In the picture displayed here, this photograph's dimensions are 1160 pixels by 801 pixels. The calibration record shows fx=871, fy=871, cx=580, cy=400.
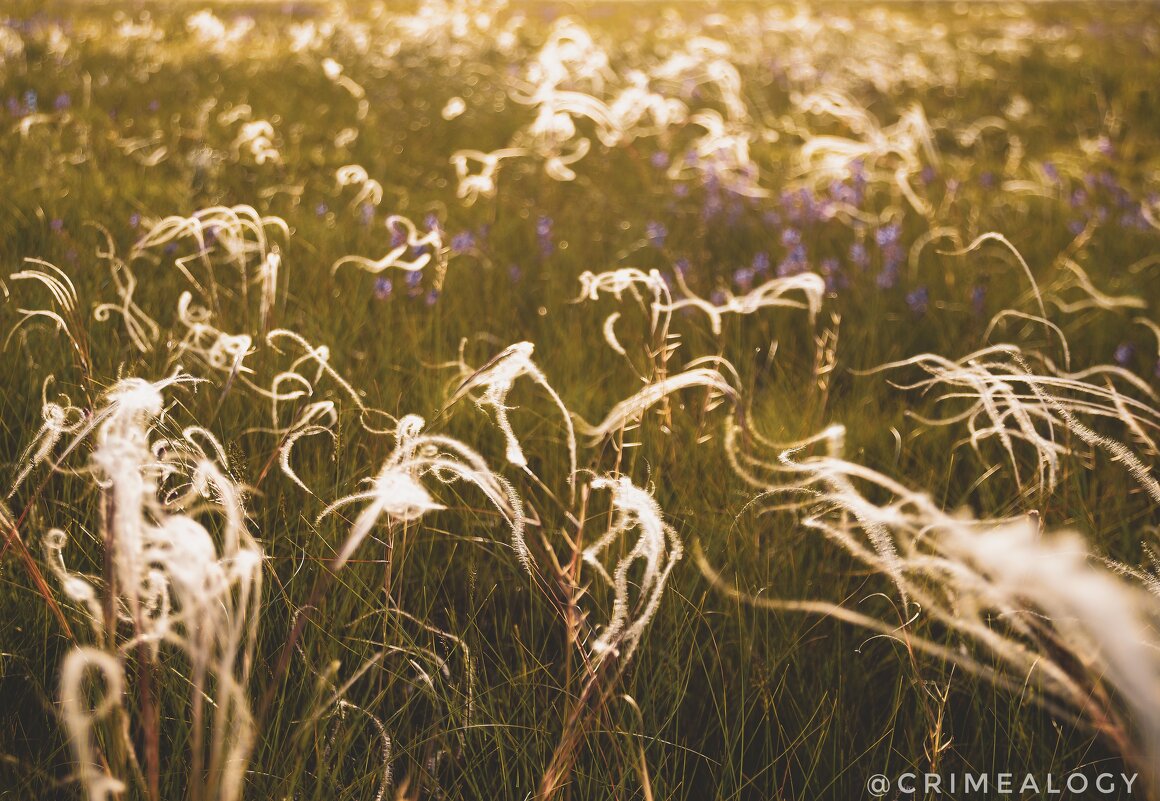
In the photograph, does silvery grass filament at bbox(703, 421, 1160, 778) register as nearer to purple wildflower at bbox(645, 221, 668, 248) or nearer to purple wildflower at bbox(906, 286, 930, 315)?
purple wildflower at bbox(906, 286, 930, 315)

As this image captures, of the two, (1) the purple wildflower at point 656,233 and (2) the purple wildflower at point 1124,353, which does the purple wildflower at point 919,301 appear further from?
(1) the purple wildflower at point 656,233

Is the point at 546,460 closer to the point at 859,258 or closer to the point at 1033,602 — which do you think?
the point at 1033,602

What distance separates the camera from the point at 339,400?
181 centimetres

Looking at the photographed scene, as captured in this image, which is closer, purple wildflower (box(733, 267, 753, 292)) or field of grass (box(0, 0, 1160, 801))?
field of grass (box(0, 0, 1160, 801))

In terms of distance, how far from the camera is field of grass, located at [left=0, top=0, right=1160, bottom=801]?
→ 3.38 feet

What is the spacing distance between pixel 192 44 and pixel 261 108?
2.54 meters

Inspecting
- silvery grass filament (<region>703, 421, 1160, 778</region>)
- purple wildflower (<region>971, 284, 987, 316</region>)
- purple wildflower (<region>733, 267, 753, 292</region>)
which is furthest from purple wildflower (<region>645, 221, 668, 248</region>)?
silvery grass filament (<region>703, 421, 1160, 778</region>)

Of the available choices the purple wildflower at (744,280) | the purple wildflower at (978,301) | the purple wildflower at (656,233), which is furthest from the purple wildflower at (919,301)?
the purple wildflower at (656,233)

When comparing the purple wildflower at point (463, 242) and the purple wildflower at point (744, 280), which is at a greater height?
the purple wildflower at point (463, 242)

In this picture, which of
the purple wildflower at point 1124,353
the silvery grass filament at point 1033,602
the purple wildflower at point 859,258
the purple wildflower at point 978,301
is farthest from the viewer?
the purple wildflower at point 859,258

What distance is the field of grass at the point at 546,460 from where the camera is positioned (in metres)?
1.03

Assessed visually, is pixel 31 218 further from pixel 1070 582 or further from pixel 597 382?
pixel 1070 582

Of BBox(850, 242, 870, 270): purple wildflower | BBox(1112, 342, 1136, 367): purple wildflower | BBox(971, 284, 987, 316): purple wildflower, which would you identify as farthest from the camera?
BBox(850, 242, 870, 270): purple wildflower

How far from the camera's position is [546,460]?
194 cm
